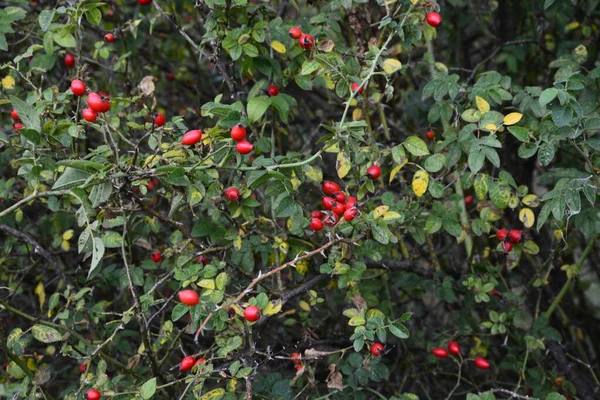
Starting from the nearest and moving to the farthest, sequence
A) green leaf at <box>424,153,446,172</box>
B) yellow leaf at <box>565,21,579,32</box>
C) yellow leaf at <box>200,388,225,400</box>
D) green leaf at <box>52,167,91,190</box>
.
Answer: green leaf at <box>52,167,91,190</box> < yellow leaf at <box>200,388,225,400</box> < green leaf at <box>424,153,446,172</box> < yellow leaf at <box>565,21,579,32</box>

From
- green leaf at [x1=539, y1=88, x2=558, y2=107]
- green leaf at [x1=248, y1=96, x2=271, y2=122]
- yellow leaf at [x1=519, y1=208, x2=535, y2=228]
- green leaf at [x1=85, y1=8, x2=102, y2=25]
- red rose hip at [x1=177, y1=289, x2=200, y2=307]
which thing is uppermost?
green leaf at [x1=85, y1=8, x2=102, y2=25]

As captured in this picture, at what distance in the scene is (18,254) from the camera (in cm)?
242

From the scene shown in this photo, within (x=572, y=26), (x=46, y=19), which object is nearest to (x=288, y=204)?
(x=46, y=19)

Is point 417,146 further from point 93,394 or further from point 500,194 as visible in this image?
point 93,394

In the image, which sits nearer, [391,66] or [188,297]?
[188,297]

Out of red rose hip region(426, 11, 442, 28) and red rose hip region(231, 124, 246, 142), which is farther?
red rose hip region(426, 11, 442, 28)

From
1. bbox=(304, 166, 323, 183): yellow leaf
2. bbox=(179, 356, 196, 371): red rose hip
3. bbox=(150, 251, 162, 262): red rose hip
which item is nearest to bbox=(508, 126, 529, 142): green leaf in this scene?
bbox=(304, 166, 323, 183): yellow leaf

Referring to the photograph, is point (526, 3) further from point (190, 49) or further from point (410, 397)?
point (410, 397)

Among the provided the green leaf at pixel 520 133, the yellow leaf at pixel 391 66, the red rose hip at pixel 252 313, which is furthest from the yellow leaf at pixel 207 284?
the green leaf at pixel 520 133

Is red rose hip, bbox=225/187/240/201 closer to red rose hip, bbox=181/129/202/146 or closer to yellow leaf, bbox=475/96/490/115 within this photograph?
red rose hip, bbox=181/129/202/146

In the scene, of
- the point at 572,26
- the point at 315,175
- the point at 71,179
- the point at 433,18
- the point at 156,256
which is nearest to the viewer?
the point at 71,179

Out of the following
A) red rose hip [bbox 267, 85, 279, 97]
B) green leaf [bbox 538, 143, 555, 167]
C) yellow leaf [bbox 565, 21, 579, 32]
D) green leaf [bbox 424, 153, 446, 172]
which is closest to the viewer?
green leaf [bbox 538, 143, 555, 167]

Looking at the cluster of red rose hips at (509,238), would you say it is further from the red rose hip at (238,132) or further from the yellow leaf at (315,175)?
the red rose hip at (238,132)

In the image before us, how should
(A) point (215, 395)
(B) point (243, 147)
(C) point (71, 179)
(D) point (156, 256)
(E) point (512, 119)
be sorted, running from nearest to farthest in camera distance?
1. (C) point (71, 179)
2. (B) point (243, 147)
3. (A) point (215, 395)
4. (E) point (512, 119)
5. (D) point (156, 256)
